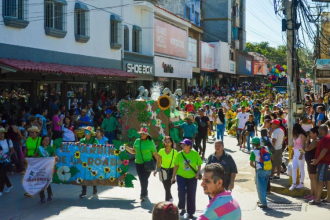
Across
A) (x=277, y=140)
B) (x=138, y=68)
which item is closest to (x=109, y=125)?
(x=277, y=140)

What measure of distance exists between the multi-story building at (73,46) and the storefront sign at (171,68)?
5.05 ft

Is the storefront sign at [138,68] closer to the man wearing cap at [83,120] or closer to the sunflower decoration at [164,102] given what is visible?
the man wearing cap at [83,120]

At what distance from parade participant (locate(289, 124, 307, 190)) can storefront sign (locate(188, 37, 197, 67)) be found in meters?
32.8

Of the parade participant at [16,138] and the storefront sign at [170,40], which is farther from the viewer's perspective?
the storefront sign at [170,40]

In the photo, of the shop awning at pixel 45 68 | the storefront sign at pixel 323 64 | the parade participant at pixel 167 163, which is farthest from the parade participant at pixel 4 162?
the storefront sign at pixel 323 64

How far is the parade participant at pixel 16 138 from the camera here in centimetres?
1300

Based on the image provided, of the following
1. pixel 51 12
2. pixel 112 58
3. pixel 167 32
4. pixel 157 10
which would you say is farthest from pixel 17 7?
pixel 167 32

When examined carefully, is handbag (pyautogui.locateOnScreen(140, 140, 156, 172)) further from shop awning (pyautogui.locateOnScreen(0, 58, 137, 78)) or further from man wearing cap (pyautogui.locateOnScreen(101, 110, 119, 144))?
shop awning (pyautogui.locateOnScreen(0, 58, 137, 78))

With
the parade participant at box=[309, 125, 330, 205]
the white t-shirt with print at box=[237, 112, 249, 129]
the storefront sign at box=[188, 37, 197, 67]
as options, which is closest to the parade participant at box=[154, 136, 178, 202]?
the parade participant at box=[309, 125, 330, 205]

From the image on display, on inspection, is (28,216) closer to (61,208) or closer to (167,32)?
(61,208)

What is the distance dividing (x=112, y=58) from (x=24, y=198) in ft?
57.2

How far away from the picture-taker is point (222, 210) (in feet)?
13.9

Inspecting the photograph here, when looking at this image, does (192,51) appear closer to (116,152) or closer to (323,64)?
(323,64)

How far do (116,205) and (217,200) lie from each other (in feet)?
19.4
